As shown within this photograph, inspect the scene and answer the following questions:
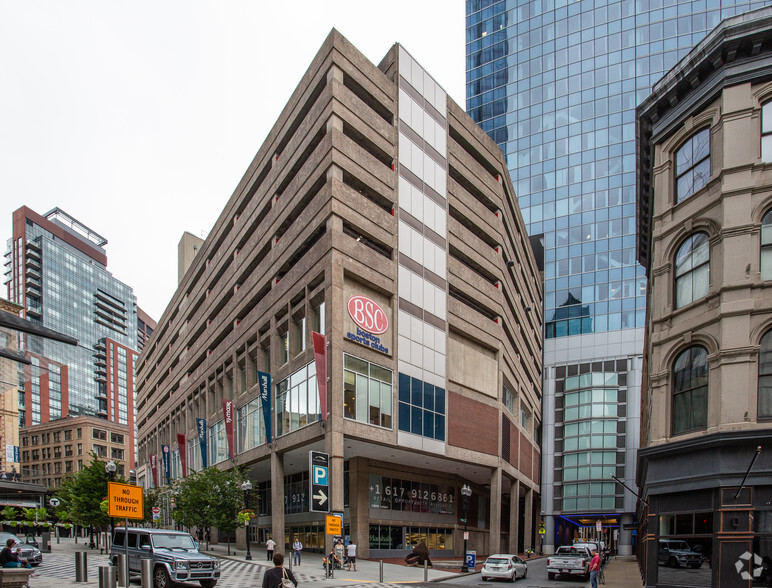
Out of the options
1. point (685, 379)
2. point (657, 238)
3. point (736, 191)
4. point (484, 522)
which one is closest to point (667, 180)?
point (657, 238)

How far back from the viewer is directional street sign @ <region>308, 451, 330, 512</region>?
33.4 metres

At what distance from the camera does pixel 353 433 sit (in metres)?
38.3

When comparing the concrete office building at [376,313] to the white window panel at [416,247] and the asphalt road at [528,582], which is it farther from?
the asphalt road at [528,582]

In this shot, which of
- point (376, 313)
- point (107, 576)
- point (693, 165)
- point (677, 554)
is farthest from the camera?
point (376, 313)

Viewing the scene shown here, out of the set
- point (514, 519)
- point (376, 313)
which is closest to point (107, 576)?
point (376, 313)

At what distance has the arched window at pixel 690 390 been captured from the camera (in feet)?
67.4

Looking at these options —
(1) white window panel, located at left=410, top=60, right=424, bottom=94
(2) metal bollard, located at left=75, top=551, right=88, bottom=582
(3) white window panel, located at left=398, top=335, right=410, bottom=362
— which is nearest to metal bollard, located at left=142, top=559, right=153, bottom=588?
(2) metal bollard, located at left=75, top=551, right=88, bottom=582

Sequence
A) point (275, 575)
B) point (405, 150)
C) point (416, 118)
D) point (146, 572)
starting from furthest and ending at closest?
point (416, 118)
point (405, 150)
point (146, 572)
point (275, 575)

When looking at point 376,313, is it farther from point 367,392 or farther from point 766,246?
point 766,246

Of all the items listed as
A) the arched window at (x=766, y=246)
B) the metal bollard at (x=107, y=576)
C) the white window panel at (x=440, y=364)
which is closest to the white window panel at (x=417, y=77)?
the white window panel at (x=440, y=364)

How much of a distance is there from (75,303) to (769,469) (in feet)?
673

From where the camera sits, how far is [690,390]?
21.2 metres

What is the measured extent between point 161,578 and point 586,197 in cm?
7586

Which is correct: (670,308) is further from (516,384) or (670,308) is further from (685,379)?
(516,384)
